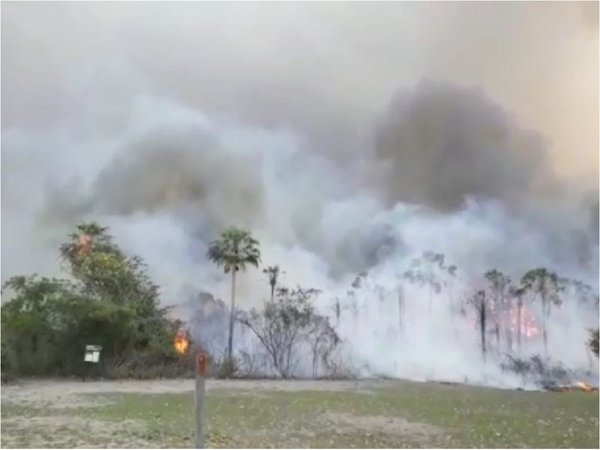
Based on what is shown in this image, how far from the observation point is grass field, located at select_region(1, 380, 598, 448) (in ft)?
15.1

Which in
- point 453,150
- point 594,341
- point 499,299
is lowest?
point 594,341

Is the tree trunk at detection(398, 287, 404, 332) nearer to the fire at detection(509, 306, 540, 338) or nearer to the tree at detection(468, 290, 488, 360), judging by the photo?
the tree at detection(468, 290, 488, 360)

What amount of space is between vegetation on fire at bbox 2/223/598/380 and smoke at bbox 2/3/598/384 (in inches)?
5.5

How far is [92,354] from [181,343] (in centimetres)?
123

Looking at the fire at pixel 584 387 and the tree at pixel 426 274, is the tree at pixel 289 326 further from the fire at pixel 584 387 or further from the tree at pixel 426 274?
the fire at pixel 584 387

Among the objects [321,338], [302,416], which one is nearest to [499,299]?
[321,338]

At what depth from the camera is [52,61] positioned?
585 centimetres

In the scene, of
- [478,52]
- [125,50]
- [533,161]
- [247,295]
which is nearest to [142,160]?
[125,50]

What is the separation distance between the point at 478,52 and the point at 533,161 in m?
1.13

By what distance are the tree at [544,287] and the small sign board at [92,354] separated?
4.75 m

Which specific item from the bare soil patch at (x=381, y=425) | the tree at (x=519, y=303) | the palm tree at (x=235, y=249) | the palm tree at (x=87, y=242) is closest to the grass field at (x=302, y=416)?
the bare soil patch at (x=381, y=425)

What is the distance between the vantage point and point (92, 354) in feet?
24.6

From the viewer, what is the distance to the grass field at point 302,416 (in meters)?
4.61

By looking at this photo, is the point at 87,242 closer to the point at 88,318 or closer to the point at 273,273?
the point at 88,318
